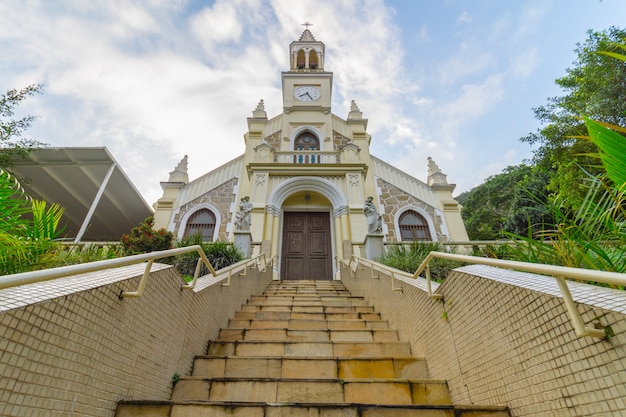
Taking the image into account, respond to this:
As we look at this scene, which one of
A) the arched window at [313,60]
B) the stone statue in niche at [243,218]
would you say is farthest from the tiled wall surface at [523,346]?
the arched window at [313,60]

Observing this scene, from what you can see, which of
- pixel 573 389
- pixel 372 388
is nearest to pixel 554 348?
pixel 573 389

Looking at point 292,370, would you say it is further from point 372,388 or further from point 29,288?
point 29,288

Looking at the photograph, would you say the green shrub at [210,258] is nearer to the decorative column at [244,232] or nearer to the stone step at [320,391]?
the decorative column at [244,232]

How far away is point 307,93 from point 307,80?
A: 0.91 metres

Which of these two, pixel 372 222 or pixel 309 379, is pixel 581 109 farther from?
pixel 309 379

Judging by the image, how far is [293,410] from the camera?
1908 mm

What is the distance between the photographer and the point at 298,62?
17750 mm

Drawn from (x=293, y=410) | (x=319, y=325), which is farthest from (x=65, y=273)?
(x=319, y=325)

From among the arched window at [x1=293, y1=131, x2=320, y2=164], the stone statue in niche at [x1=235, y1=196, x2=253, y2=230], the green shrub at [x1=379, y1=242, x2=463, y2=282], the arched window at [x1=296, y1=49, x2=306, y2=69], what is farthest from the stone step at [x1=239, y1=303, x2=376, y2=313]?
the arched window at [x1=296, y1=49, x2=306, y2=69]

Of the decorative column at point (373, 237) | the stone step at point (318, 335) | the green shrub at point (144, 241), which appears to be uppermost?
the decorative column at point (373, 237)

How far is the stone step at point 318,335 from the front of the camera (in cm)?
355

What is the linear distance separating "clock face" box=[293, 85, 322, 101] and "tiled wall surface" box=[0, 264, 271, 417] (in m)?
14.2

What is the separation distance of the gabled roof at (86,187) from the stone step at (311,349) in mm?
7261

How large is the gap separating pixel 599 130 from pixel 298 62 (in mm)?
18622
